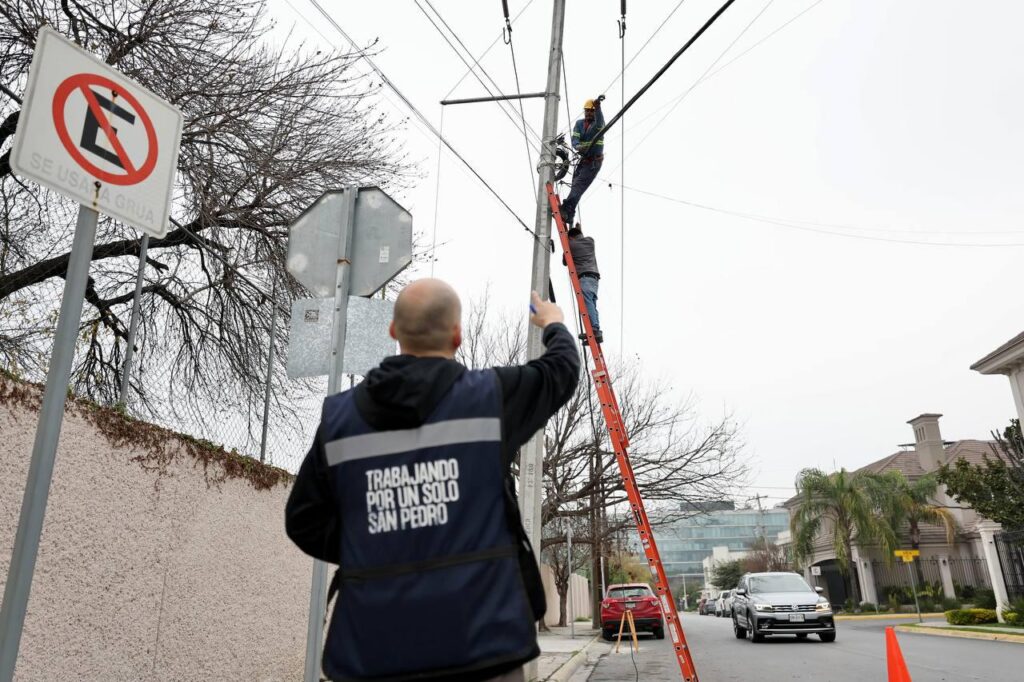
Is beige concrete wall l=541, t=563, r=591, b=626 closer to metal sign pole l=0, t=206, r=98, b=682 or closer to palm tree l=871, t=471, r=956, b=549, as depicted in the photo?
palm tree l=871, t=471, r=956, b=549

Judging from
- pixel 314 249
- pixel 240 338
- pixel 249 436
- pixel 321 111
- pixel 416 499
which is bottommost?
pixel 416 499

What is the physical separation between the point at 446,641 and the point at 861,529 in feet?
123

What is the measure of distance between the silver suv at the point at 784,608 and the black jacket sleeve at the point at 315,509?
16780 mm

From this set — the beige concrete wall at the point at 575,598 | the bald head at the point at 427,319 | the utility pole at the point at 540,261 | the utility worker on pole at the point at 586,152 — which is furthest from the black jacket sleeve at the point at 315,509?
the beige concrete wall at the point at 575,598

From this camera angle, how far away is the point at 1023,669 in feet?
34.2

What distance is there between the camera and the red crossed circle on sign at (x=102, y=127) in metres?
2.59

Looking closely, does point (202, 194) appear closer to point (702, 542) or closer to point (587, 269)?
point (587, 269)

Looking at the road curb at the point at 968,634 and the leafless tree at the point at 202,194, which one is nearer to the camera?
the leafless tree at the point at 202,194

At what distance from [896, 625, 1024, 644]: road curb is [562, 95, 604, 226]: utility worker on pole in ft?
48.0

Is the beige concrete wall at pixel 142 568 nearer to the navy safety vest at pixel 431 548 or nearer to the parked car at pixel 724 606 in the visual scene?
the navy safety vest at pixel 431 548

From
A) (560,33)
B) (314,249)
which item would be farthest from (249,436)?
(560,33)

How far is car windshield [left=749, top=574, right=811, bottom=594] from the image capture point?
17.2 metres

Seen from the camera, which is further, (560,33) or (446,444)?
(560,33)

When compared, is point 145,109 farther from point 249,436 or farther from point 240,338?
point 240,338
